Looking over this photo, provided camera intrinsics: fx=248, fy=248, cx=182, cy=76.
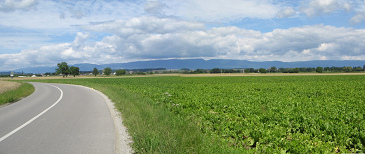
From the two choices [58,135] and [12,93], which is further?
[12,93]

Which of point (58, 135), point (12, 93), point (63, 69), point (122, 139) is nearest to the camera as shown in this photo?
point (122, 139)

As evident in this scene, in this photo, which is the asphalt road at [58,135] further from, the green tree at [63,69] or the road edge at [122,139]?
the green tree at [63,69]

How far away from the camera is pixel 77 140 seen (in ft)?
22.8

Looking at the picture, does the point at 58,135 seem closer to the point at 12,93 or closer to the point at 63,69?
the point at 12,93

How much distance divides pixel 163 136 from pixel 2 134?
545 centimetres

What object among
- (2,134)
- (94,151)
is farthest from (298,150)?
(2,134)

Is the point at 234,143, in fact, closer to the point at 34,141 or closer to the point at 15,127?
the point at 34,141

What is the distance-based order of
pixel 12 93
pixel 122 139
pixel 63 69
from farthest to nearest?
pixel 63 69, pixel 12 93, pixel 122 139

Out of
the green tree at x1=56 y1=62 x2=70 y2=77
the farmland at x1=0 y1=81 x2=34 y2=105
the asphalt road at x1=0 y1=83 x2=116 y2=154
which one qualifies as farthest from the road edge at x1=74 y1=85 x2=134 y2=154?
the green tree at x1=56 y1=62 x2=70 y2=77

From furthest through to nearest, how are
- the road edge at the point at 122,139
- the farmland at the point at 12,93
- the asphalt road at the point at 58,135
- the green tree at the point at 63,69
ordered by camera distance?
1. the green tree at the point at 63,69
2. the farmland at the point at 12,93
3. the asphalt road at the point at 58,135
4. the road edge at the point at 122,139

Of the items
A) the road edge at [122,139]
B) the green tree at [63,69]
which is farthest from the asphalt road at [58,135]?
the green tree at [63,69]

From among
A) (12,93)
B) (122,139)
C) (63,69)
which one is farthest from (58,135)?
(63,69)

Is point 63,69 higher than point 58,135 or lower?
higher

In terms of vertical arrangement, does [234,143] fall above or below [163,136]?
below
